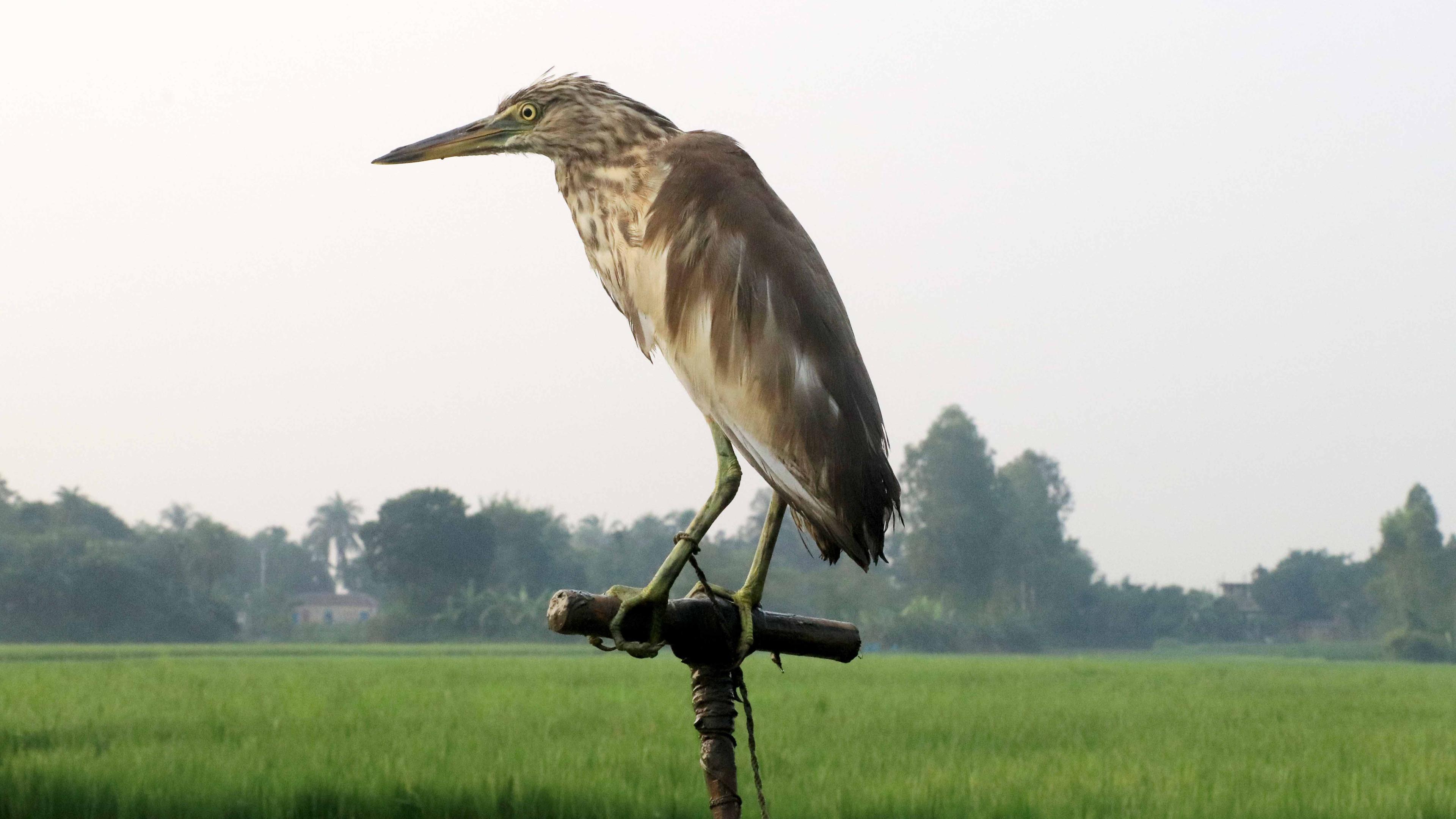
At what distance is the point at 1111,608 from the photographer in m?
90.6

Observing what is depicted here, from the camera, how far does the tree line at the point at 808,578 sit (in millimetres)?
63375

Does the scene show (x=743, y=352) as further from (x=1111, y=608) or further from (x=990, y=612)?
(x=1111, y=608)

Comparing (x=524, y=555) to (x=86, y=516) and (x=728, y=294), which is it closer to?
(x=86, y=516)

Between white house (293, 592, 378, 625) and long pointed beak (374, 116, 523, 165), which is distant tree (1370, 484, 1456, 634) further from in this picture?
long pointed beak (374, 116, 523, 165)

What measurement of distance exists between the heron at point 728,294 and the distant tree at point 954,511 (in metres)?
81.5

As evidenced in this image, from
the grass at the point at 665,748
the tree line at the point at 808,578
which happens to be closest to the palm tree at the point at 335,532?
the tree line at the point at 808,578

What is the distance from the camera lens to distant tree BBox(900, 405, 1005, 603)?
8550 cm

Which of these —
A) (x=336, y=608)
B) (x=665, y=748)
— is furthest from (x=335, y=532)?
(x=665, y=748)

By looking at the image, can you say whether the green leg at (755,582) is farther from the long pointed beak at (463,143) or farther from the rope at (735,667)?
the long pointed beak at (463,143)

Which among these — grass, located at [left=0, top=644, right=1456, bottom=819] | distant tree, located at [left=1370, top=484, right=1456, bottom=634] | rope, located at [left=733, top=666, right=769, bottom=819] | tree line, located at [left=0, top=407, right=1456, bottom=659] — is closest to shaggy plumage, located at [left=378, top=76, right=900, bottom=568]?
rope, located at [left=733, top=666, right=769, bottom=819]

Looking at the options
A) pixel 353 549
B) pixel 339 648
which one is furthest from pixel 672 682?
pixel 353 549

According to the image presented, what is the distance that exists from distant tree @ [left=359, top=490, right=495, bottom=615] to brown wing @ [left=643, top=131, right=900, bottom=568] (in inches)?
2467

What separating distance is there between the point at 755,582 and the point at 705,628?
138 millimetres

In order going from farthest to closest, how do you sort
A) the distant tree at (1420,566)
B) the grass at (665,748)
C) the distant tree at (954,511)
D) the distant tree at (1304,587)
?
the distant tree at (1304,587) < the distant tree at (954,511) < the distant tree at (1420,566) < the grass at (665,748)
